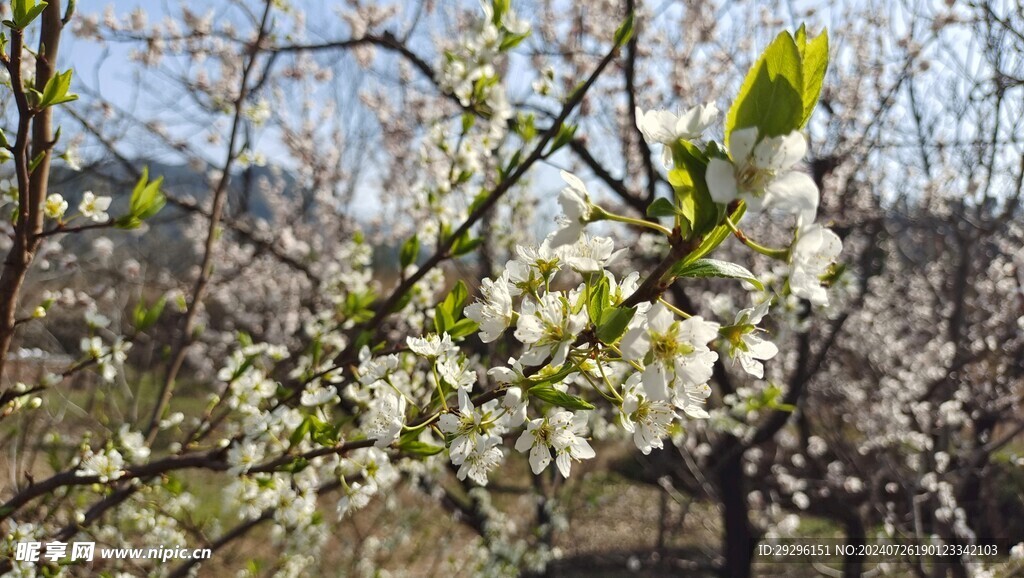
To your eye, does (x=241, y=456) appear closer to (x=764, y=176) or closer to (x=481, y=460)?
(x=481, y=460)

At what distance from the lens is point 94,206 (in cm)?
123

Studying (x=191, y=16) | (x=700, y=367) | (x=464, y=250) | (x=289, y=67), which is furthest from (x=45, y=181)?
(x=289, y=67)

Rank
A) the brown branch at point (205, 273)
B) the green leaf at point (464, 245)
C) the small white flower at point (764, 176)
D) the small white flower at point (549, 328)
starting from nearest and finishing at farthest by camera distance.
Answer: the small white flower at point (764, 176) < the small white flower at point (549, 328) < the green leaf at point (464, 245) < the brown branch at point (205, 273)

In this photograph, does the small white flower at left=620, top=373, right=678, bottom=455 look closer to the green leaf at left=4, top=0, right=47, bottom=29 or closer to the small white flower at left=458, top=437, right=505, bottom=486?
the small white flower at left=458, top=437, right=505, bottom=486

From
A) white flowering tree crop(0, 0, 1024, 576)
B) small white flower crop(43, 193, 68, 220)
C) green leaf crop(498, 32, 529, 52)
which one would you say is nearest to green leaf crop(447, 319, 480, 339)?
white flowering tree crop(0, 0, 1024, 576)

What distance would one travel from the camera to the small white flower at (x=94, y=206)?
1211mm

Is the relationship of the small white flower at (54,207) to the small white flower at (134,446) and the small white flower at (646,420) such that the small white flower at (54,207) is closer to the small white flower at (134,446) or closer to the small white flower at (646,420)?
the small white flower at (134,446)

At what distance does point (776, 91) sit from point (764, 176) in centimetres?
9

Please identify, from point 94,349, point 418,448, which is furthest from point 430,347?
point 94,349

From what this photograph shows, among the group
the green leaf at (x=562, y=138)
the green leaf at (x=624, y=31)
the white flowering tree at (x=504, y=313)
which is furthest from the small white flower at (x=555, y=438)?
the green leaf at (x=624, y=31)

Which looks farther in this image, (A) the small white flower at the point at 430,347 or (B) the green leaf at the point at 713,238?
(A) the small white flower at the point at 430,347

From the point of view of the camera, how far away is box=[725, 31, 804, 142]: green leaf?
23.6 inches

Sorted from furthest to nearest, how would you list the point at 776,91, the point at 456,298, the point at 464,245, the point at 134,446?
1. the point at 134,446
2. the point at 464,245
3. the point at 456,298
4. the point at 776,91

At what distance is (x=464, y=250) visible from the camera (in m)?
1.42
